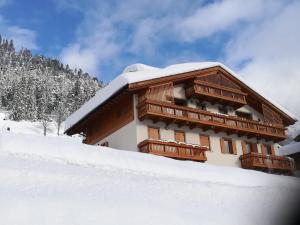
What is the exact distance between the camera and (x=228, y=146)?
3303cm

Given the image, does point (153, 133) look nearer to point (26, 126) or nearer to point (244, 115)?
point (244, 115)

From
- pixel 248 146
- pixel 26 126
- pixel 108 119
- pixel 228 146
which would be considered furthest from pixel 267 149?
pixel 26 126

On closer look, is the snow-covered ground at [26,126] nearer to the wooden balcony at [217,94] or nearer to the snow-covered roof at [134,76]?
the snow-covered roof at [134,76]

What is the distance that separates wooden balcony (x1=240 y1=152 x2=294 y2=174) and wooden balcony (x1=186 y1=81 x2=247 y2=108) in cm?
431

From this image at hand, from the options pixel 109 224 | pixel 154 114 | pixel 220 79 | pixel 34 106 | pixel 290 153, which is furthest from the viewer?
pixel 34 106

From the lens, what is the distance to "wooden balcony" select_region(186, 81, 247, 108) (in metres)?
31.2

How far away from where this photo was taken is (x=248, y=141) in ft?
113

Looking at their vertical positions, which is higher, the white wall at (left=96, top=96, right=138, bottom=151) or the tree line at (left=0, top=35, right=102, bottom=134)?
the tree line at (left=0, top=35, right=102, bottom=134)

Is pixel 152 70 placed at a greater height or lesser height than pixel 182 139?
greater

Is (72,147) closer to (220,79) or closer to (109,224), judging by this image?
(109,224)

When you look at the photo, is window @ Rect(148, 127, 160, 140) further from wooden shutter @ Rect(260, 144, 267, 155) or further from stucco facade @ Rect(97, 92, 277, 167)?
wooden shutter @ Rect(260, 144, 267, 155)

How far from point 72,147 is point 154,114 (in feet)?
35.6

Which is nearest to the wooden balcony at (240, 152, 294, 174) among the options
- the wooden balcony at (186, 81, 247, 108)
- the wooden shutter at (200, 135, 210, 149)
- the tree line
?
the wooden shutter at (200, 135, 210, 149)

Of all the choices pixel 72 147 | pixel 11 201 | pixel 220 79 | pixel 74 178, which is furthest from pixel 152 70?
pixel 11 201
